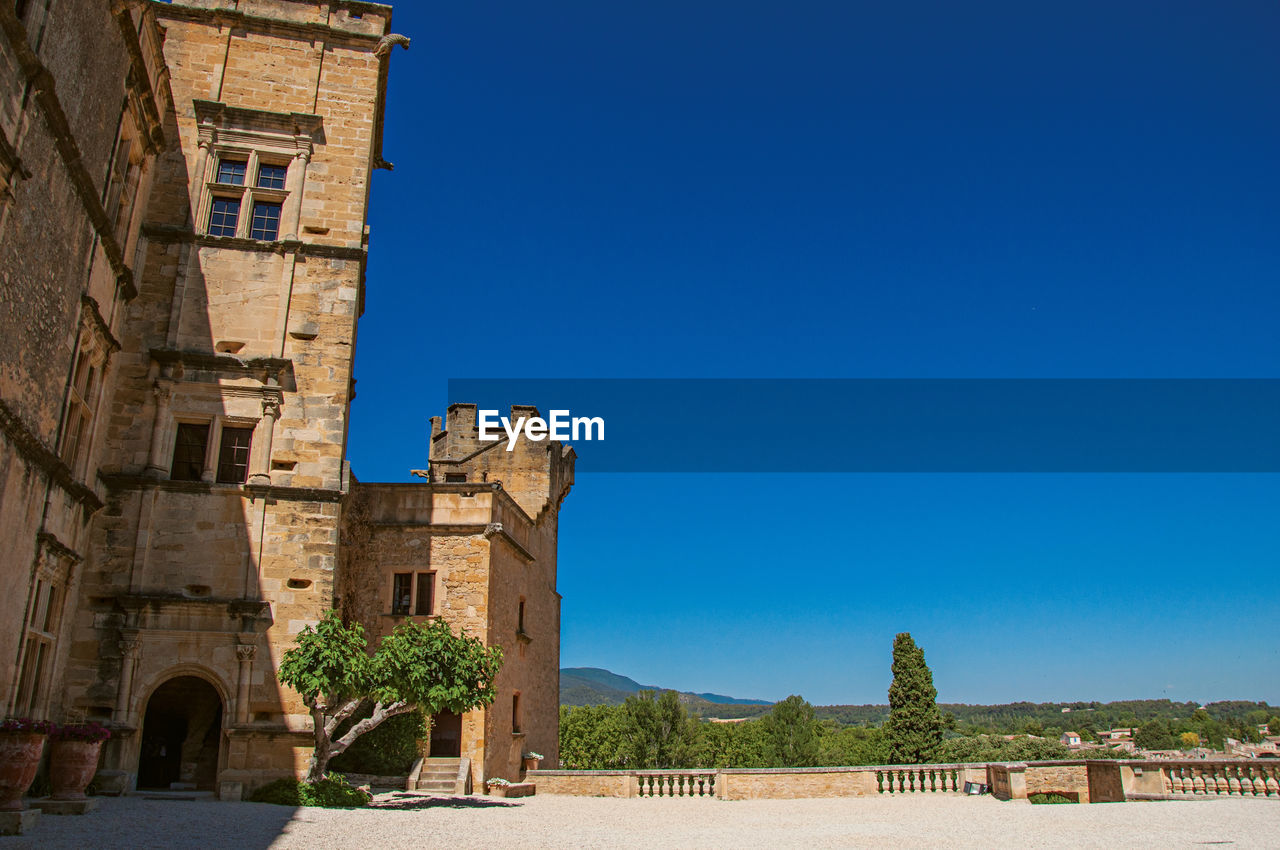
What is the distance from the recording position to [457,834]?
478 inches

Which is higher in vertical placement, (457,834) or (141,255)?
(141,255)

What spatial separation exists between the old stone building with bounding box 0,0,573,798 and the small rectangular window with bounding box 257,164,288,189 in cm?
6

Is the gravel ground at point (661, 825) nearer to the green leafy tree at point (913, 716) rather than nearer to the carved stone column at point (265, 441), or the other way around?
the carved stone column at point (265, 441)

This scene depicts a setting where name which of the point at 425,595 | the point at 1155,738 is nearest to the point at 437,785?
the point at 425,595

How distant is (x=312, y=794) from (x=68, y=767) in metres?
4.45

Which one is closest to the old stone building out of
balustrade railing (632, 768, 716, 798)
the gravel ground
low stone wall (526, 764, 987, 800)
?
the gravel ground

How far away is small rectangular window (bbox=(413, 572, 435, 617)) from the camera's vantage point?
23000mm

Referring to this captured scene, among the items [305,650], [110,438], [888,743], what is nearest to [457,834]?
[305,650]

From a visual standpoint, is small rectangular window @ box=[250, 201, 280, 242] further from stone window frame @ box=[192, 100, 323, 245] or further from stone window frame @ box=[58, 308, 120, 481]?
stone window frame @ box=[58, 308, 120, 481]

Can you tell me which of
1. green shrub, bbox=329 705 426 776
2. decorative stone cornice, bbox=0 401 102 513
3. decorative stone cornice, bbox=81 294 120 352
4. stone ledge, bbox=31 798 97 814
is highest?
decorative stone cornice, bbox=81 294 120 352

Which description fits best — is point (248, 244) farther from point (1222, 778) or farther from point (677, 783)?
point (1222, 778)

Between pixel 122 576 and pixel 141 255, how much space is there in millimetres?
6615

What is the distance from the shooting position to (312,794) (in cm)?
1568

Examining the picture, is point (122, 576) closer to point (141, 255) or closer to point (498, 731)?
point (141, 255)
